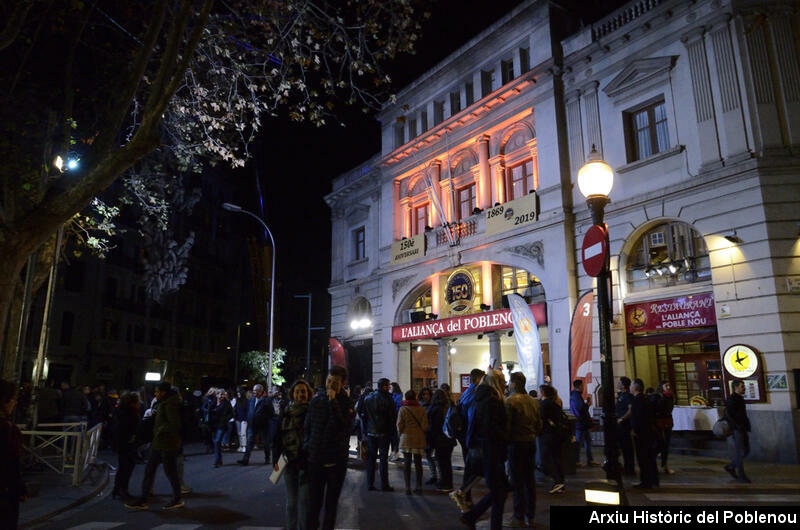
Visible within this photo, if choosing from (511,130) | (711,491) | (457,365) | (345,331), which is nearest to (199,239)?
(345,331)

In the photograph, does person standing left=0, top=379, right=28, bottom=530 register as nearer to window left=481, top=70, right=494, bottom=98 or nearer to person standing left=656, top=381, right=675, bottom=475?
person standing left=656, top=381, right=675, bottom=475

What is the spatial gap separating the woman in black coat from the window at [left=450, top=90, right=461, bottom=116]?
18514mm

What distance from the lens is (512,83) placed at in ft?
68.7

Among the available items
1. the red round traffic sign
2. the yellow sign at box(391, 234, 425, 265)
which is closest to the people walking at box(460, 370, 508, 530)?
the red round traffic sign

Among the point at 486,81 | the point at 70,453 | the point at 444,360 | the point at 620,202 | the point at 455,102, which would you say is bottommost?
the point at 70,453

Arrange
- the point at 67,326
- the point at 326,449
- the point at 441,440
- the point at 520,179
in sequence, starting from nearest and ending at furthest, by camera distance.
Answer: the point at 326,449
the point at 441,440
the point at 520,179
the point at 67,326

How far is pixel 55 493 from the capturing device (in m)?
10.0

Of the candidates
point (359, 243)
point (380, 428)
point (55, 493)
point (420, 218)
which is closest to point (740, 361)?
point (380, 428)

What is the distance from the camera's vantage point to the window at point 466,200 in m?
23.4

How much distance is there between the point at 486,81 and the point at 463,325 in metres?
10.1

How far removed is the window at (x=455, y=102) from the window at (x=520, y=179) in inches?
171

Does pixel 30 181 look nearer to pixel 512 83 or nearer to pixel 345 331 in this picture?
pixel 512 83

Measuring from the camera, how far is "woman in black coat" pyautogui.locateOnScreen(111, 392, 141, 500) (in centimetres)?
952

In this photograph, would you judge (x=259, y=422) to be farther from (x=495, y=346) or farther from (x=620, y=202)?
(x=620, y=202)
